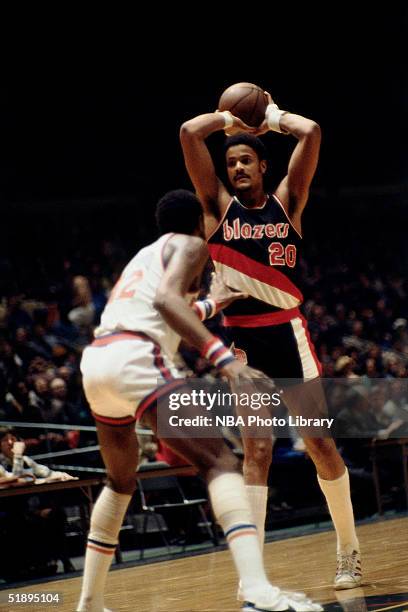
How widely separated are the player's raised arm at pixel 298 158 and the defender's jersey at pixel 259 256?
2.8 inches

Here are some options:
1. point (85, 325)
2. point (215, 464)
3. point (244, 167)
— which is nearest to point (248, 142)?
point (244, 167)

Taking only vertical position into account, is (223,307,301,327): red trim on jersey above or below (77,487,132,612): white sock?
above

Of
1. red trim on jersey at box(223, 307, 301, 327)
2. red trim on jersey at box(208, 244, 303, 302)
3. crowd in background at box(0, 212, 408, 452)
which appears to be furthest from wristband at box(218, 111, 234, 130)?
crowd in background at box(0, 212, 408, 452)

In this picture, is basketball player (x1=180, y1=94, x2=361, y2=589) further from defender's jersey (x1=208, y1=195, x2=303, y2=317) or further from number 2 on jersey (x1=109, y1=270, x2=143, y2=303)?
number 2 on jersey (x1=109, y1=270, x2=143, y2=303)

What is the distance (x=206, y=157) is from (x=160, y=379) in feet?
5.52

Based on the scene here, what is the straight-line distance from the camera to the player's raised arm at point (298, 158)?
5.14 m

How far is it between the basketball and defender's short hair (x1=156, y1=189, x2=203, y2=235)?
4.47 ft

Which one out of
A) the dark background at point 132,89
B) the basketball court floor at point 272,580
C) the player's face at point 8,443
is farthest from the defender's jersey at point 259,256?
the dark background at point 132,89

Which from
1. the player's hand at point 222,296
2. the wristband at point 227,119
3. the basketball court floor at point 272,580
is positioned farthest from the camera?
the wristband at point 227,119

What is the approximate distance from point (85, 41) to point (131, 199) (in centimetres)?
325

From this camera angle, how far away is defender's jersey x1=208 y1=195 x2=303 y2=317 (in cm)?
514

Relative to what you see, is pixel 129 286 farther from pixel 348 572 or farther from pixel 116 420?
pixel 348 572

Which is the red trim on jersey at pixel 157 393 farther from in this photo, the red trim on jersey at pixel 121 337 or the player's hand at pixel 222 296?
the player's hand at pixel 222 296

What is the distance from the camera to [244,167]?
5141 mm
